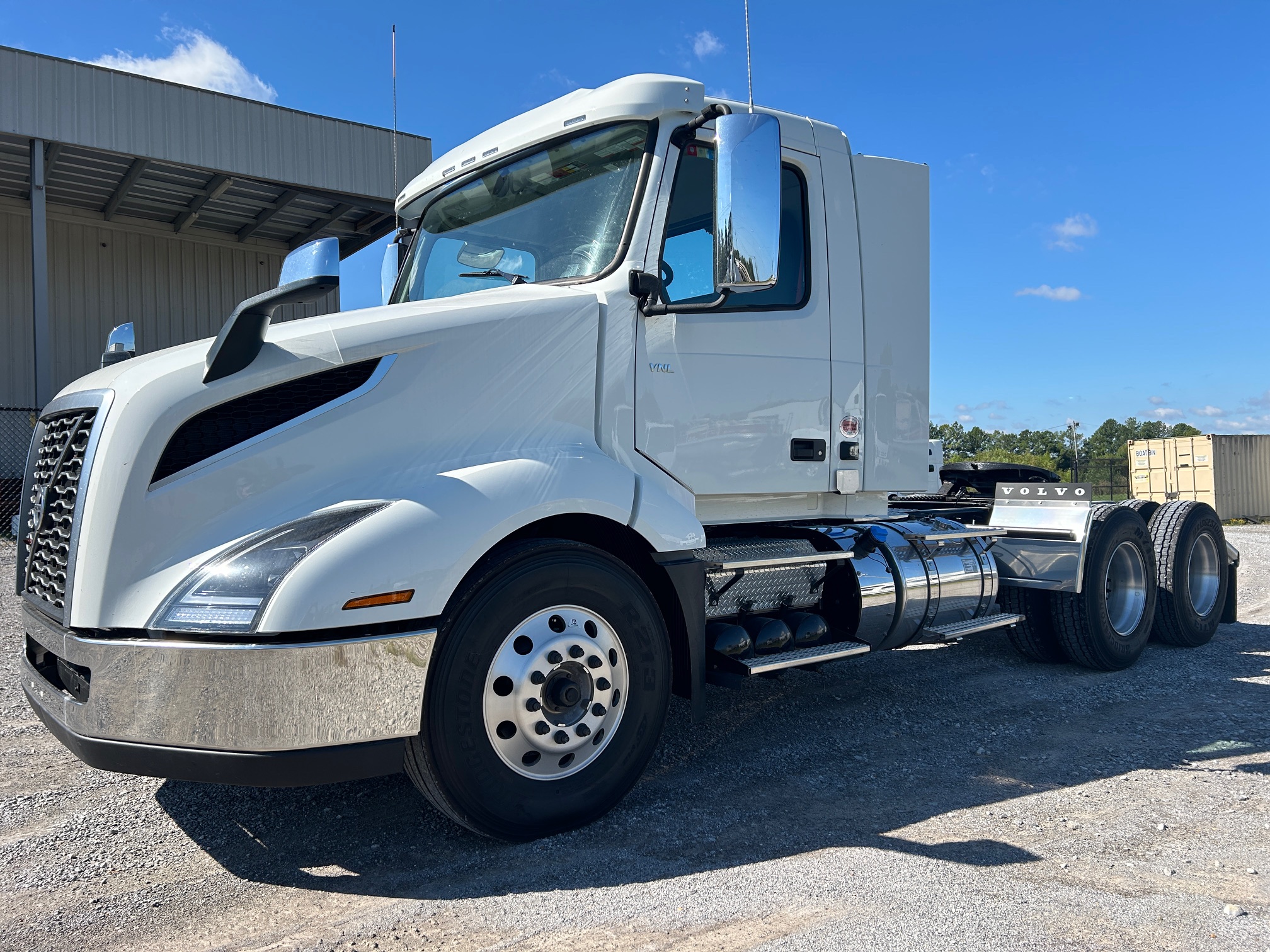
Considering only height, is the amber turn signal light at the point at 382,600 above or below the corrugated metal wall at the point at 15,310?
below

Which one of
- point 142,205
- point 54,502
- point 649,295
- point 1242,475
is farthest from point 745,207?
point 1242,475

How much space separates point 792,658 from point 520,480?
1.63 metres

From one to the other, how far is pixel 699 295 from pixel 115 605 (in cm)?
249

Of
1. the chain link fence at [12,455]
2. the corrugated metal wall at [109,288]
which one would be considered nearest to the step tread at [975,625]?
the chain link fence at [12,455]

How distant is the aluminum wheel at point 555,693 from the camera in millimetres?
3205

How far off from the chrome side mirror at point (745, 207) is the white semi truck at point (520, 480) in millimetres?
10

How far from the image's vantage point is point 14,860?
3213 millimetres

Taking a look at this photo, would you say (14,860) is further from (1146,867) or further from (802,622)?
(1146,867)

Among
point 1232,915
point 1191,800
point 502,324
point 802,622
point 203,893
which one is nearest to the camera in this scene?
point 1232,915

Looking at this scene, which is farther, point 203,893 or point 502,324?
point 502,324

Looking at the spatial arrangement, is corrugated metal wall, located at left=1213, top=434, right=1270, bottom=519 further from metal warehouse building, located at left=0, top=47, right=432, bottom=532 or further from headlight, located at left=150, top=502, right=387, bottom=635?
headlight, located at left=150, top=502, right=387, bottom=635

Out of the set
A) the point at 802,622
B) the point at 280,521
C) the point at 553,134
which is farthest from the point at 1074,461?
the point at 280,521

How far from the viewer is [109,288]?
19734mm

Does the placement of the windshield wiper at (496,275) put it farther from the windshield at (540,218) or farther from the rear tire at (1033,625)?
the rear tire at (1033,625)
